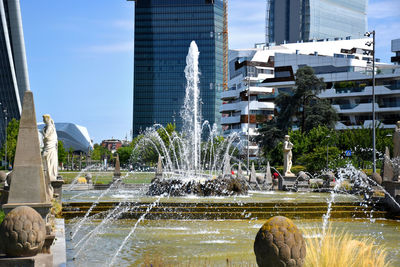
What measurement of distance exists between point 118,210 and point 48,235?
842cm

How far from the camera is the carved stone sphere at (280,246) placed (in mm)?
6434

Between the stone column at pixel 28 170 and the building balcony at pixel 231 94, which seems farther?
the building balcony at pixel 231 94

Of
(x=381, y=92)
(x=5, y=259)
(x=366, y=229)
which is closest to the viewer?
(x=5, y=259)

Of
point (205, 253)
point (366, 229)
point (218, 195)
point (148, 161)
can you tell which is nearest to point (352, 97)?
point (148, 161)

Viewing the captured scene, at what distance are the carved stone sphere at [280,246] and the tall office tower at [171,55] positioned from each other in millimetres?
160407

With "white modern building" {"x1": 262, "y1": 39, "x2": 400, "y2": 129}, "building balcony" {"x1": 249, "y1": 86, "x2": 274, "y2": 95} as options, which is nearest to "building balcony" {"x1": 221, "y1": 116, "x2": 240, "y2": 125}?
"building balcony" {"x1": 249, "y1": 86, "x2": 274, "y2": 95}

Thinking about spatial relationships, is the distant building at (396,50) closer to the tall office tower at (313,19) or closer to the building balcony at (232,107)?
the building balcony at (232,107)

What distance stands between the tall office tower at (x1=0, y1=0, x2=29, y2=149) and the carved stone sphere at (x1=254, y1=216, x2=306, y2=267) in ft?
261

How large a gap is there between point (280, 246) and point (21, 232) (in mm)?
3305

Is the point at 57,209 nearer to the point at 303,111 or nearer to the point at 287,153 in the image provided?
the point at 287,153

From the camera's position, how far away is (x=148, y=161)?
109875 millimetres

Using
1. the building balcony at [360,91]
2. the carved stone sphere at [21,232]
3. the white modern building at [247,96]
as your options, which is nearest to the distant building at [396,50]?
the building balcony at [360,91]

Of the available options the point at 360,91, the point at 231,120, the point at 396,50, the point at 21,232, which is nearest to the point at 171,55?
the point at 231,120

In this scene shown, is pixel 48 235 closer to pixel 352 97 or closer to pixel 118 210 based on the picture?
pixel 118 210
